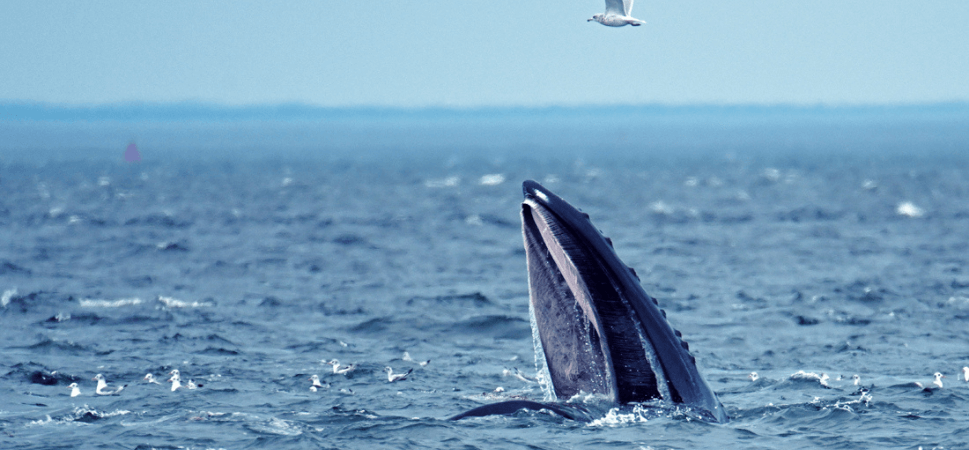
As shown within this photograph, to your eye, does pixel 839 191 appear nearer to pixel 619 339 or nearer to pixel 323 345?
pixel 323 345

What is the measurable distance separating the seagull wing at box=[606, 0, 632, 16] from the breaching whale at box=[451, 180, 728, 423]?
382 centimetres

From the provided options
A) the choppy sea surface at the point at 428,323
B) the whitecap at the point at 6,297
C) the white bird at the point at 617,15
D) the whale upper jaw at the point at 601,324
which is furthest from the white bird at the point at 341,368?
the whitecap at the point at 6,297

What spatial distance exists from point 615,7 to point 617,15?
442 mm

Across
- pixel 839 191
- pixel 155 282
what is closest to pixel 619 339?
pixel 155 282

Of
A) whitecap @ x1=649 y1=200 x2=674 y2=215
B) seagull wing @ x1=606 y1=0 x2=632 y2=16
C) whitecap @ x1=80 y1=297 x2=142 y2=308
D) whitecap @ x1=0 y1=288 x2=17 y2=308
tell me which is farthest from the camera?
whitecap @ x1=649 y1=200 x2=674 y2=215

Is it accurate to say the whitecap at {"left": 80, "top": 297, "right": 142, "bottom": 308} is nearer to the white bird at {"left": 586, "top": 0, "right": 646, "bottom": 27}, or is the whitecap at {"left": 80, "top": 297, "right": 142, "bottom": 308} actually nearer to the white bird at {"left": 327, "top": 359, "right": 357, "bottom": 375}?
the white bird at {"left": 327, "top": 359, "right": 357, "bottom": 375}

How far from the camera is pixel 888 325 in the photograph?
2014 cm

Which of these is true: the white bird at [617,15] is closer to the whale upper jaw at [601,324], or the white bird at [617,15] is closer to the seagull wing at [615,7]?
the seagull wing at [615,7]

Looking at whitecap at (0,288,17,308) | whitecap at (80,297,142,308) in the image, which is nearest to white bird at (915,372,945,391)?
whitecap at (80,297,142,308)

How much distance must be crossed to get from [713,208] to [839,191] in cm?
1293

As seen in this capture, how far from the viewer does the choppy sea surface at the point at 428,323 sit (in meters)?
12.6

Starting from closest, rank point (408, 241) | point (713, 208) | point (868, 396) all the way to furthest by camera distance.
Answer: point (868, 396), point (408, 241), point (713, 208)

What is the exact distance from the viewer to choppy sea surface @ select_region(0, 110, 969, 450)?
12.6 m

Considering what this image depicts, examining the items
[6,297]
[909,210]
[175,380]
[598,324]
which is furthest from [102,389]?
[909,210]
